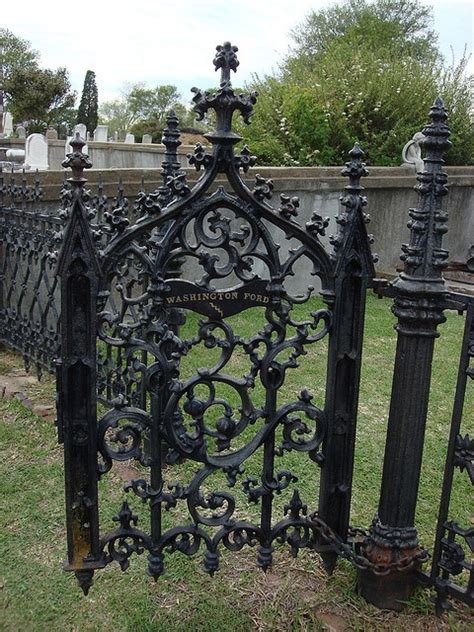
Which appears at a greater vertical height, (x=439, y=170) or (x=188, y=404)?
(x=439, y=170)

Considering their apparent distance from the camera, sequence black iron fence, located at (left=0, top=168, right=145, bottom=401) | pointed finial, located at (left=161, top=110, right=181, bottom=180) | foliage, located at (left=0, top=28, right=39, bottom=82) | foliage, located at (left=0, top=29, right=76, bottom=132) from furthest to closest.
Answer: foliage, located at (left=0, top=28, right=39, bottom=82) → foliage, located at (left=0, top=29, right=76, bottom=132) → black iron fence, located at (left=0, top=168, right=145, bottom=401) → pointed finial, located at (left=161, top=110, right=181, bottom=180)

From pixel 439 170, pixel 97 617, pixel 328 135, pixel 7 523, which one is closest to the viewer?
pixel 439 170

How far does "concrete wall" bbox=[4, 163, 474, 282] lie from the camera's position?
7215 millimetres

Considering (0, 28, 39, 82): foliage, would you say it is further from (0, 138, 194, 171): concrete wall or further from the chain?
the chain

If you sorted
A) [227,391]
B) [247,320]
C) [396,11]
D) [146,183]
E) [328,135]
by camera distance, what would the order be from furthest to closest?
1. [396,11]
2. [328,135]
3. [247,320]
4. [146,183]
5. [227,391]

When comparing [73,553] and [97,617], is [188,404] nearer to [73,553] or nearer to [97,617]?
[73,553]

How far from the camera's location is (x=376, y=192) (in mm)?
9977

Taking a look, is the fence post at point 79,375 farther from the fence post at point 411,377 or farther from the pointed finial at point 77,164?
the fence post at point 411,377

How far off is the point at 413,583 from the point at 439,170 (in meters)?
1.64

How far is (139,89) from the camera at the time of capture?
60594 mm

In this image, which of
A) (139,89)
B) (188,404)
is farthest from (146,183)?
(139,89)

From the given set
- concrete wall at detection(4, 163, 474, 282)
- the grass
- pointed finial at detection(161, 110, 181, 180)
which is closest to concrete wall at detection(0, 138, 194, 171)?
concrete wall at detection(4, 163, 474, 282)

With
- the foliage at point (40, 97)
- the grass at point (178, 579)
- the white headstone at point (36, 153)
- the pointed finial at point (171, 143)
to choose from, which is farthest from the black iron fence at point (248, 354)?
the foliage at point (40, 97)

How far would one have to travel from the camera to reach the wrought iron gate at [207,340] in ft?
8.06
